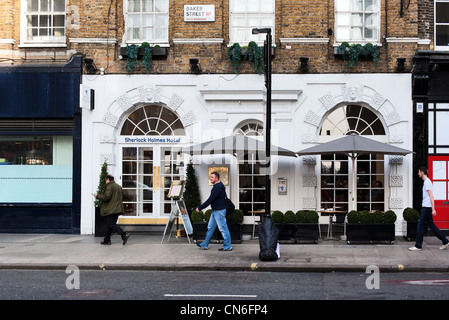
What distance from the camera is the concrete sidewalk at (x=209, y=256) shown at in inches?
462

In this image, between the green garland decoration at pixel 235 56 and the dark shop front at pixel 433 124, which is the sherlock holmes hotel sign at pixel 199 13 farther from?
the dark shop front at pixel 433 124

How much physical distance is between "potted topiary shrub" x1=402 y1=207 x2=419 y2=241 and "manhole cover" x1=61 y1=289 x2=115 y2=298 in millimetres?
8541

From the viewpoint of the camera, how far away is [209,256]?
42.7 feet

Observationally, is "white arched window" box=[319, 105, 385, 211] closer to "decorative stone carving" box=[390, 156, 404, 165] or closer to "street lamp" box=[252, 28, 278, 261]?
"decorative stone carving" box=[390, 156, 404, 165]

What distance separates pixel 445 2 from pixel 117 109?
32.1ft

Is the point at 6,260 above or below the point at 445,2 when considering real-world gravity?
below

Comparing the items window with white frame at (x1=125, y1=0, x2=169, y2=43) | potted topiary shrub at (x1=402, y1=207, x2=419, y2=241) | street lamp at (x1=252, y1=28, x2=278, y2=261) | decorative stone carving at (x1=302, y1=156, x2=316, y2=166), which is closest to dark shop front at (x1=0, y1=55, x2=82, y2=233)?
window with white frame at (x1=125, y1=0, x2=169, y2=43)

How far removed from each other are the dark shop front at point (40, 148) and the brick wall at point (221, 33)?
0.71m

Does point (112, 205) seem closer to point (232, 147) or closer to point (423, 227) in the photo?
point (232, 147)

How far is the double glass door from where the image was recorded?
57.2 ft
